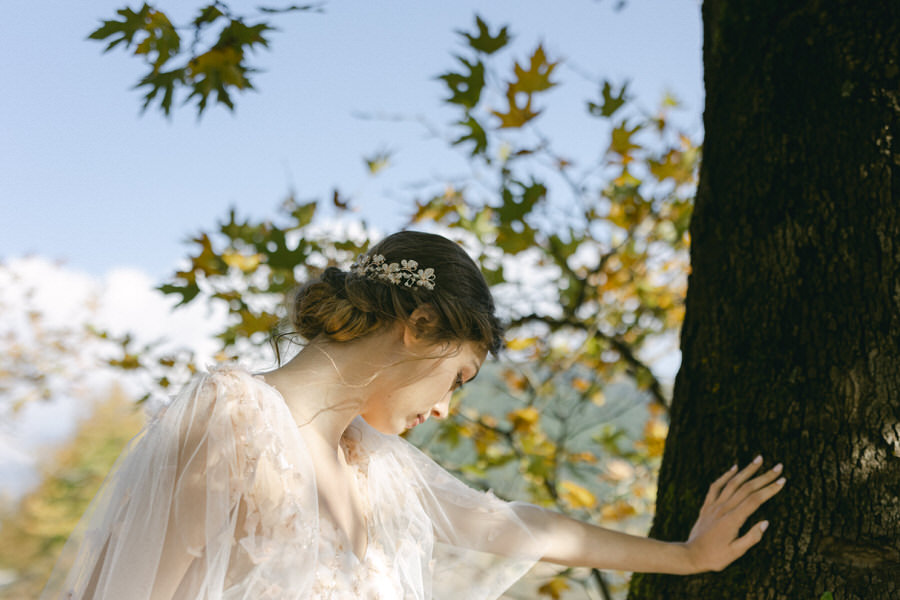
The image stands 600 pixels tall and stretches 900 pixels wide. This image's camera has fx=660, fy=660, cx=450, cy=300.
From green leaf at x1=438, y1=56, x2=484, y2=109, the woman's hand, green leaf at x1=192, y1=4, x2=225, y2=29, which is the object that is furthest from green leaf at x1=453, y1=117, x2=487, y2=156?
the woman's hand

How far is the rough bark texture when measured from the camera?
125 cm

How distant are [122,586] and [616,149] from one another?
225 cm

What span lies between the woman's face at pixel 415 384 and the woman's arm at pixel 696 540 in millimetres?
466

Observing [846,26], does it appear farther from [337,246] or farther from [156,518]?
[337,246]

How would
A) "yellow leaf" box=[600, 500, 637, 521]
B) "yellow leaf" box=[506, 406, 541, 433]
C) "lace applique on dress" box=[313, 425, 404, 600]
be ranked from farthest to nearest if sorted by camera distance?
1. "yellow leaf" box=[600, 500, 637, 521]
2. "yellow leaf" box=[506, 406, 541, 433]
3. "lace applique on dress" box=[313, 425, 404, 600]

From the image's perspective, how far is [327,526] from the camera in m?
1.51

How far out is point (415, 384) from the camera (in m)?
1.56

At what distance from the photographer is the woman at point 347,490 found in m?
1.25

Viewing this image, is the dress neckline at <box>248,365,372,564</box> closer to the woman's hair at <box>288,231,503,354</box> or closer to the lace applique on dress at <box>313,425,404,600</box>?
the lace applique on dress at <box>313,425,404,600</box>

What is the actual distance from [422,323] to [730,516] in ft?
2.50

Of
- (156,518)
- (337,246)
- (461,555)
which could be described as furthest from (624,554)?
(337,246)

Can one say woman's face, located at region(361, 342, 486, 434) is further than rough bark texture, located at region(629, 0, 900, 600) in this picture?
Yes

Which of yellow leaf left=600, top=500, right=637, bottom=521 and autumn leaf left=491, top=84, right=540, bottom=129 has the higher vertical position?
autumn leaf left=491, top=84, right=540, bottom=129

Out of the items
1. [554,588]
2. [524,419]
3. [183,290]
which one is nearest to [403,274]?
[183,290]
